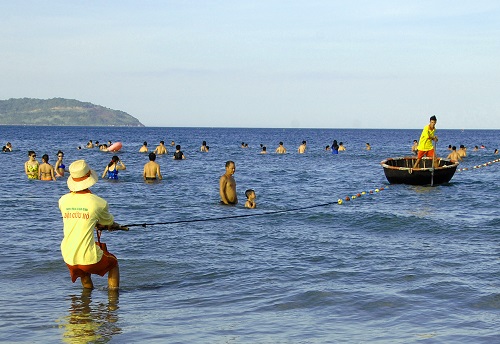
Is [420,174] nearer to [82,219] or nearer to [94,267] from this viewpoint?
[94,267]

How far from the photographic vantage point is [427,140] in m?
23.4

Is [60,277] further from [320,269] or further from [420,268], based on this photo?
[420,268]

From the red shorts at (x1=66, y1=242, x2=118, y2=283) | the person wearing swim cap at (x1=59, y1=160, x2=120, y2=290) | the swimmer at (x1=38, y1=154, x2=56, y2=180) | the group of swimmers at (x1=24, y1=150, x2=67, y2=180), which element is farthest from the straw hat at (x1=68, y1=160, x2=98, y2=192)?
the swimmer at (x1=38, y1=154, x2=56, y2=180)

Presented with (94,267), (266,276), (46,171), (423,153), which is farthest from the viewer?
(46,171)

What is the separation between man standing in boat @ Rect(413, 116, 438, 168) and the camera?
22.1 meters

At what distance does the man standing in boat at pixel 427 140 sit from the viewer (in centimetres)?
2212

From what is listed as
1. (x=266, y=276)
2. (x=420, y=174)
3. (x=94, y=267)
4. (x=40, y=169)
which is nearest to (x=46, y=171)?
(x=40, y=169)

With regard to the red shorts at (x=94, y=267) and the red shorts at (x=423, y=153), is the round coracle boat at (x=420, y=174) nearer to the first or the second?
the red shorts at (x=423, y=153)

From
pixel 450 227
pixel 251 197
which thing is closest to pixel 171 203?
pixel 251 197

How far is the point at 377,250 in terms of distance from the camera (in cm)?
1230

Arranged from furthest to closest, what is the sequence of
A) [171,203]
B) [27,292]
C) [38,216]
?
[171,203] < [38,216] < [27,292]

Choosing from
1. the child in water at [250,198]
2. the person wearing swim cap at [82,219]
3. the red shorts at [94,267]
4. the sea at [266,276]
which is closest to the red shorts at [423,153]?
the sea at [266,276]

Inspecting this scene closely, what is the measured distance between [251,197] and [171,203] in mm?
3011

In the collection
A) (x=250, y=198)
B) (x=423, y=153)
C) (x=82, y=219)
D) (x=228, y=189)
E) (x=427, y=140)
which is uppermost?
(x=427, y=140)
